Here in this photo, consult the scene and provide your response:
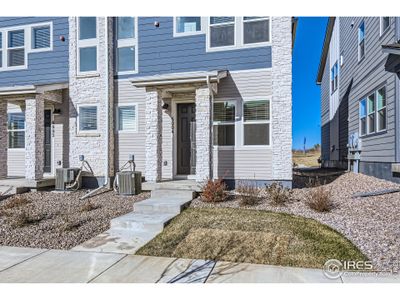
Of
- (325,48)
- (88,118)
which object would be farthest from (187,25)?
(325,48)

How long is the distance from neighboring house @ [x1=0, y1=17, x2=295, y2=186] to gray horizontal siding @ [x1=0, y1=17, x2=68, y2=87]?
4 centimetres

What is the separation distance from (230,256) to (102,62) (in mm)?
7907

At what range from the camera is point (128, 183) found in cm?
832

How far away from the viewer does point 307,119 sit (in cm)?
2527

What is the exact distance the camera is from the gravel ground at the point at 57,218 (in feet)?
16.4

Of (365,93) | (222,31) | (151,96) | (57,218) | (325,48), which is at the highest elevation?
(325,48)

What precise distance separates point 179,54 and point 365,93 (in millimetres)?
7107

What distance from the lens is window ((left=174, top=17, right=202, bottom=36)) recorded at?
8865mm

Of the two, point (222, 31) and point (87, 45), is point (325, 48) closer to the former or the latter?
point (222, 31)

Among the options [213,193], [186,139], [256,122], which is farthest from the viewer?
[186,139]

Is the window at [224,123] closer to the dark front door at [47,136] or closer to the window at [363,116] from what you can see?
the window at [363,116]

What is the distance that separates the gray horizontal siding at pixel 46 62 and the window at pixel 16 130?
1.18 metres

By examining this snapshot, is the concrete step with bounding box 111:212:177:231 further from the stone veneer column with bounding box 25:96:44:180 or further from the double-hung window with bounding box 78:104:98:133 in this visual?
the stone veneer column with bounding box 25:96:44:180

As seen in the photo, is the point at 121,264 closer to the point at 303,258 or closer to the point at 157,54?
the point at 303,258
